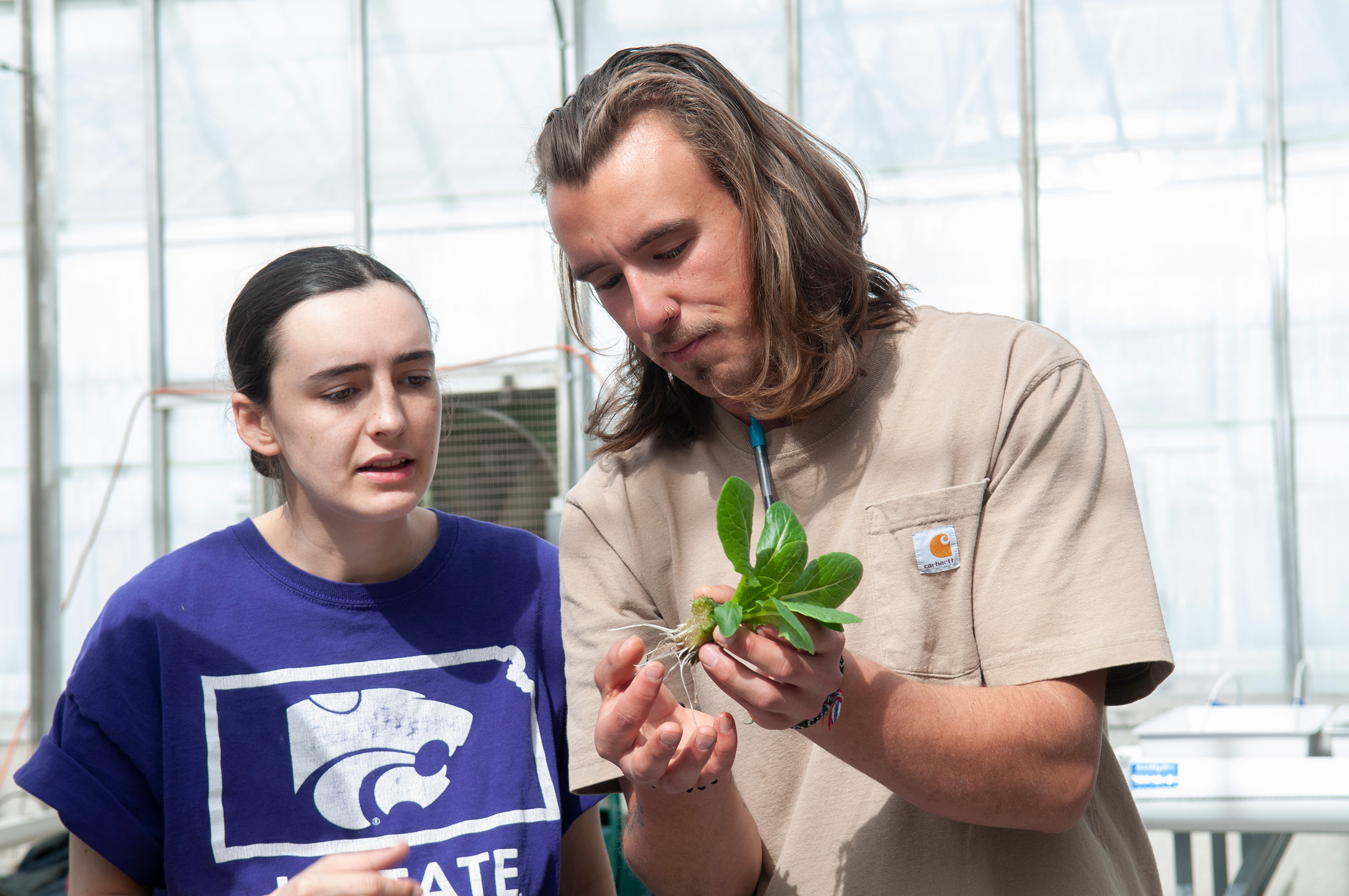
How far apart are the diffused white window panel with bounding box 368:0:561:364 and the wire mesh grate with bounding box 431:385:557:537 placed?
329 mm

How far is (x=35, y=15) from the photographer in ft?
20.0

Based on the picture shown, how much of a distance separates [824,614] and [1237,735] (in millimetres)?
1864

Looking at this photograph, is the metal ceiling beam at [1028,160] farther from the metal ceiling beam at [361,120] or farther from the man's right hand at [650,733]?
the man's right hand at [650,733]

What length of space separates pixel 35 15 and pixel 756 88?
393 centimetres

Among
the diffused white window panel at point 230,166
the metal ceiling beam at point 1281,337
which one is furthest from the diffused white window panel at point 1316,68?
the diffused white window panel at point 230,166

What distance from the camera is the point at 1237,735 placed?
2.38 metres

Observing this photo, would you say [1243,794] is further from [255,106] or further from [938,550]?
[255,106]

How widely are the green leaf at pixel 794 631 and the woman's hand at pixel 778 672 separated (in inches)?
0.5

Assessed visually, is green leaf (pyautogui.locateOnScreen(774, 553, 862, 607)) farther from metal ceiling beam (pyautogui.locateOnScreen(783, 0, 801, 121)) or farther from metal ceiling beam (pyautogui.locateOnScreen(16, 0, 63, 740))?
metal ceiling beam (pyautogui.locateOnScreen(16, 0, 63, 740))

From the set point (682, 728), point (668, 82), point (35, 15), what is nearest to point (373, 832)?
point (682, 728)

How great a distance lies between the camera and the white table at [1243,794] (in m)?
2.25

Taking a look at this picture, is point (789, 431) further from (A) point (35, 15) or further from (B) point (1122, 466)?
(A) point (35, 15)

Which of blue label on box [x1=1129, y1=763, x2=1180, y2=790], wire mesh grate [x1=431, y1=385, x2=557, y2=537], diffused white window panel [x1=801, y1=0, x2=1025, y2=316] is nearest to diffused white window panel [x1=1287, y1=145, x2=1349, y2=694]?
diffused white window panel [x1=801, y1=0, x2=1025, y2=316]

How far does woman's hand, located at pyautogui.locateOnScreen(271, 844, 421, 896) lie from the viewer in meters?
1.19
